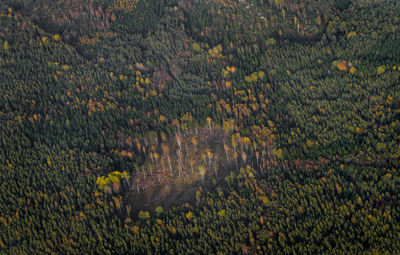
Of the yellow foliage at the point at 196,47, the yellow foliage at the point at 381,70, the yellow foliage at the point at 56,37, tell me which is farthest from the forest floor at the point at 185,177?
the yellow foliage at the point at 56,37

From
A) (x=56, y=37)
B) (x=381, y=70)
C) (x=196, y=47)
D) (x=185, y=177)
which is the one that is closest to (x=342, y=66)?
(x=381, y=70)

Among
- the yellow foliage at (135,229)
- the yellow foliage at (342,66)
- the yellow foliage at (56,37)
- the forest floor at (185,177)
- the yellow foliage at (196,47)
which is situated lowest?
the yellow foliage at (135,229)

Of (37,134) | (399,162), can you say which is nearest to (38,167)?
(37,134)

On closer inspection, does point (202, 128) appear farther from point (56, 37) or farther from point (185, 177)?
point (56, 37)

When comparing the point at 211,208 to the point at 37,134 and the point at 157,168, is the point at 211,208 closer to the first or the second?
the point at 157,168

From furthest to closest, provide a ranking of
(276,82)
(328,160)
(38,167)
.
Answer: (276,82) < (38,167) < (328,160)

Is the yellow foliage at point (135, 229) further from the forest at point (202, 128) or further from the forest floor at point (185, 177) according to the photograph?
the forest floor at point (185, 177)

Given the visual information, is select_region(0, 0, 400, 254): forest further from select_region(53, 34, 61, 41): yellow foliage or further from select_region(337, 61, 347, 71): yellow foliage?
select_region(53, 34, 61, 41): yellow foliage

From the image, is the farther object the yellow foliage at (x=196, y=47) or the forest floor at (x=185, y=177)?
the yellow foliage at (x=196, y=47)
